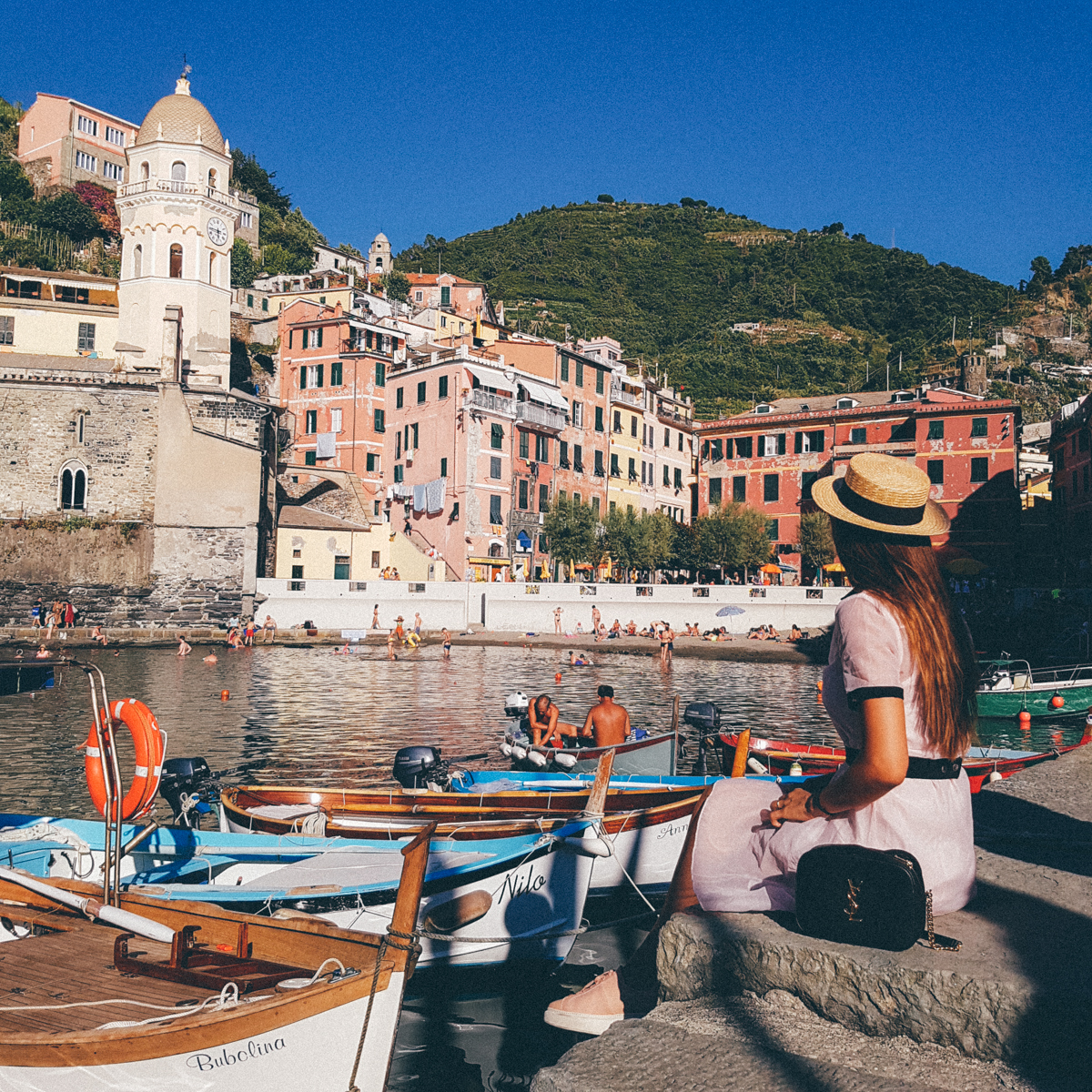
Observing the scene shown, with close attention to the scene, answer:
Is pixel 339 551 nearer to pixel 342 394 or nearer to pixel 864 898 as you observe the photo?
pixel 342 394

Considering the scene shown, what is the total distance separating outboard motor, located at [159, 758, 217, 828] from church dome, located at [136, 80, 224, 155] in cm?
4916

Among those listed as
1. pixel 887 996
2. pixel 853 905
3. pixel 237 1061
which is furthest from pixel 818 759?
pixel 887 996

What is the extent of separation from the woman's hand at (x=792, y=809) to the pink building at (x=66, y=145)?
89401 millimetres

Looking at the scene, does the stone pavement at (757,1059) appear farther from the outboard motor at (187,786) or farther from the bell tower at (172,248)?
the bell tower at (172,248)

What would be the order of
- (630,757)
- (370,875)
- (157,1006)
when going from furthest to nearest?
(630,757) < (370,875) < (157,1006)

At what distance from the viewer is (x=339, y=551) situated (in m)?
54.9

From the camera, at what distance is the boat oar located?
560cm

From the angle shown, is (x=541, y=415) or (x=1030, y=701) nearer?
(x=1030, y=701)

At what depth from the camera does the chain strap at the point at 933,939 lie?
310 cm

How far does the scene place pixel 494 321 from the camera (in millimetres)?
85688

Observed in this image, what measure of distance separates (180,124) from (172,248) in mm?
6585

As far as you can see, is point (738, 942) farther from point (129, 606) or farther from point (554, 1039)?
point (129, 606)

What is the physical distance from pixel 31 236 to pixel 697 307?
3235 inches

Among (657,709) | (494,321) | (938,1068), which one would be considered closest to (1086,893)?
(938,1068)
